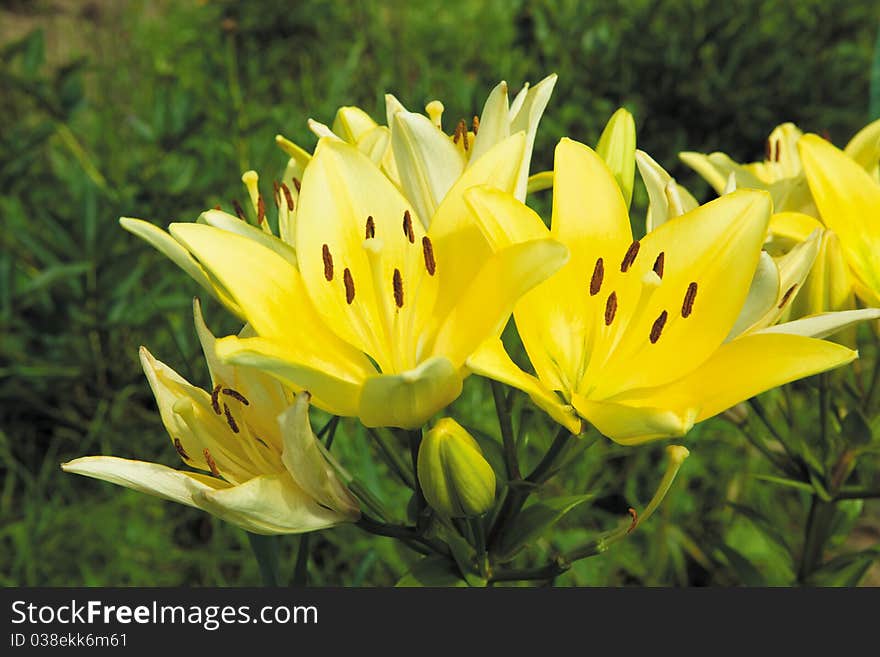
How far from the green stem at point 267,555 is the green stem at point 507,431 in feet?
0.73

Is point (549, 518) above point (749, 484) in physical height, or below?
below

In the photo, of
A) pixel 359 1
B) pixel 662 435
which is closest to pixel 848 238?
pixel 662 435

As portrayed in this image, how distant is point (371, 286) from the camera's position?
2.38 feet

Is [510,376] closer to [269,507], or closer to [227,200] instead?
[269,507]

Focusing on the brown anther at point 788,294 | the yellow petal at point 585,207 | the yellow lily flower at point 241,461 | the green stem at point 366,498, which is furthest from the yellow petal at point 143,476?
the brown anther at point 788,294

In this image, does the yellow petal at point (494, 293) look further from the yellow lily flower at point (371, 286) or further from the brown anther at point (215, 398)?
the brown anther at point (215, 398)

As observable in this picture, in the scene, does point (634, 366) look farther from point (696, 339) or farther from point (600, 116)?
point (600, 116)

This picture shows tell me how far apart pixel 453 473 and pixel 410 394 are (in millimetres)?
64

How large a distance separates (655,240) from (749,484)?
1165 millimetres

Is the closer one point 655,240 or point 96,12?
point 655,240

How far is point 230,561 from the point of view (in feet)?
5.22

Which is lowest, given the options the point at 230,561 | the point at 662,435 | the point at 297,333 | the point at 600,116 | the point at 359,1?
the point at 662,435

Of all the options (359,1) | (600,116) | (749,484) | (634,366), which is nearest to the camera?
(634,366)

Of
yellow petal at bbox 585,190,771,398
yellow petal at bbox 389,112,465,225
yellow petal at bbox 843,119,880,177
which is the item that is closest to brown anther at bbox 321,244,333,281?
yellow petal at bbox 389,112,465,225
